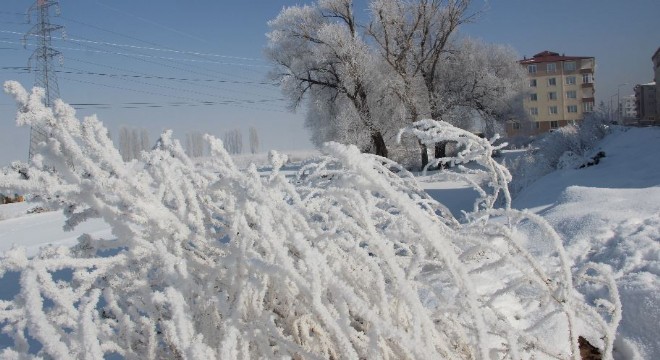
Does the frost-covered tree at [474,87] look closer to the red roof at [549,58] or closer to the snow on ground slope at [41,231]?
the snow on ground slope at [41,231]

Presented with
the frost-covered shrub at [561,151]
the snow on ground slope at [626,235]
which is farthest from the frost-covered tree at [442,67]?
the snow on ground slope at [626,235]

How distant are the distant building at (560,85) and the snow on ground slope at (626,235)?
5446cm

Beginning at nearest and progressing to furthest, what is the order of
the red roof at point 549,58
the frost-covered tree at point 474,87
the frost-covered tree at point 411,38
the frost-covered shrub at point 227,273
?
1. the frost-covered shrub at point 227,273
2. the frost-covered tree at point 411,38
3. the frost-covered tree at point 474,87
4. the red roof at point 549,58

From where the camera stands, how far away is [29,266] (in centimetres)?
103

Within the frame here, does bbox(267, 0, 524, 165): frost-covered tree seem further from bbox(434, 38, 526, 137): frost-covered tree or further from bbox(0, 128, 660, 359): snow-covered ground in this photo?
bbox(0, 128, 660, 359): snow-covered ground

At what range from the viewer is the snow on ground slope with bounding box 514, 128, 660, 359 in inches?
104

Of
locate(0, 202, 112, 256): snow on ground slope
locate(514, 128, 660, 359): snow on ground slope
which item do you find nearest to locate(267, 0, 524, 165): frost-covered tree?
locate(0, 202, 112, 256): snow on ground slope

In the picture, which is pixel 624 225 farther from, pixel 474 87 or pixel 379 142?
pixel 474 87

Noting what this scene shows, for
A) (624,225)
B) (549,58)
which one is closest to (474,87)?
(624,225)

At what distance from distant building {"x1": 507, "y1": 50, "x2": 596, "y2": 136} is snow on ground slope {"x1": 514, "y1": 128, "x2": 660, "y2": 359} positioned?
54.5m

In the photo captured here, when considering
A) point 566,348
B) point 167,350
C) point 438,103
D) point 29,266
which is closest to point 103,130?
point 29,266

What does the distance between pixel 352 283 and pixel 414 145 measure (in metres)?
22.6

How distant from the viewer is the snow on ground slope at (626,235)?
2.65 m

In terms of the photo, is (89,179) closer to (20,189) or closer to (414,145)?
(20,189)
